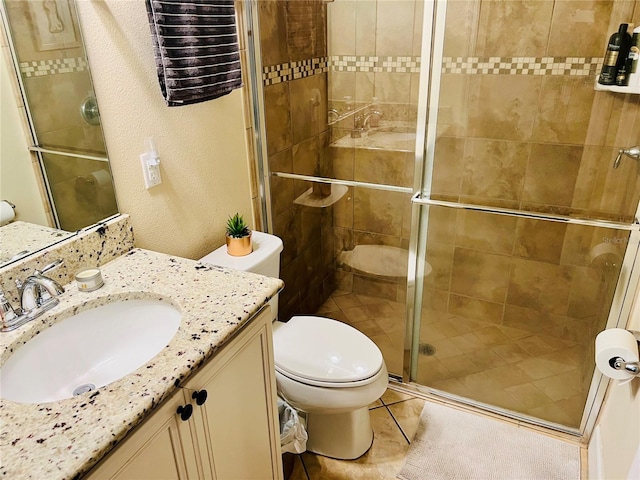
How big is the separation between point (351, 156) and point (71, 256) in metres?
1.59

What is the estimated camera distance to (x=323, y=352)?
174 cm

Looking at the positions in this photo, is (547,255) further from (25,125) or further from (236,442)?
(25,125)

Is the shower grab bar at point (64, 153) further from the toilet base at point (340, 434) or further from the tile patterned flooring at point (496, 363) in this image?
the tile patterned flooring at point (496, 363)

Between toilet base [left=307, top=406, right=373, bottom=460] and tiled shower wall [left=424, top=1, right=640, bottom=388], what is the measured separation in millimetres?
695

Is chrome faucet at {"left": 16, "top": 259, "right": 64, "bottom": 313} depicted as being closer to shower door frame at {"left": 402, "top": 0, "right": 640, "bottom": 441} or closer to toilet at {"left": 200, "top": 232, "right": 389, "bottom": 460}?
toilet at {"left": 200, "top": 232, "right": 389, "bottom": 460}

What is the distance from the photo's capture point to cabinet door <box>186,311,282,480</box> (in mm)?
1089

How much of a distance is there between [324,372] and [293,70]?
4.61ft

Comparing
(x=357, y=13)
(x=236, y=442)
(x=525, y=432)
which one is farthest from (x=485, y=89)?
(x=236, y=442)

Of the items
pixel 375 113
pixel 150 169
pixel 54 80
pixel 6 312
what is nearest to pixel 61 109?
pixel 54 80

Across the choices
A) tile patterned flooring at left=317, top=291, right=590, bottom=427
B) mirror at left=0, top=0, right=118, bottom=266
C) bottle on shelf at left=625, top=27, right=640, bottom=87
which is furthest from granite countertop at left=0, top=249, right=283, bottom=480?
bottle on shelf at left=625, top=27, right=640, bottom=87

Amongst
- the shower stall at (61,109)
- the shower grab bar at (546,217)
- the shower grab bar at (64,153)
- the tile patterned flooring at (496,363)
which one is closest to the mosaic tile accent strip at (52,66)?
the shower stall at (61,109)

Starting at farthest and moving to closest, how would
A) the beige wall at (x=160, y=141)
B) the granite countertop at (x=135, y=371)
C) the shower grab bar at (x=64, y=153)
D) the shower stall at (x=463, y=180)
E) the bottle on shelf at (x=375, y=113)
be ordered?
the bottle on shelf at (x=375, y=113), the shower stall at (x=463, y=180), the beige wall at (x=160, y=141), the shower grab bar at (x=64, y=153), the granite countertop at (x=135, y=371)

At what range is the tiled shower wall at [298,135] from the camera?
211 centimetres

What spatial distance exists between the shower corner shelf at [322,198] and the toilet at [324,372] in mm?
521
